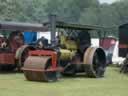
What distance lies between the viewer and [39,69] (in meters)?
14.7

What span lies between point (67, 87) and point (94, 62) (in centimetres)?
377

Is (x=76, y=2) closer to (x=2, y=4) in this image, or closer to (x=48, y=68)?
(x=2, y=4)

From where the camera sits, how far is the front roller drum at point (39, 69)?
48.3 ft

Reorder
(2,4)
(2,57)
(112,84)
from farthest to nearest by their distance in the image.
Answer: (2,4) → (2,57) → (112,84)

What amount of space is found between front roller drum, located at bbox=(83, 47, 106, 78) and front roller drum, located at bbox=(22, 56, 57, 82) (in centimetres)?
181

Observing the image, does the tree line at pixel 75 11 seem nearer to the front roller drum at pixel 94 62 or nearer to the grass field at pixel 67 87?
the front roller drum at pixel 94 62

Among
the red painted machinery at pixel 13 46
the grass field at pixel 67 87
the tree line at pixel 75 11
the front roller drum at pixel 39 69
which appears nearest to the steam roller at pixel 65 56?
the front roller drum at pixel 39 69

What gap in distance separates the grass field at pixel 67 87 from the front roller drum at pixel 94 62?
639 mm

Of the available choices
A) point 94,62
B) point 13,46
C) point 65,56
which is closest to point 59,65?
point 65,56

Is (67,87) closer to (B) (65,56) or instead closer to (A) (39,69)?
(A) (39,69)

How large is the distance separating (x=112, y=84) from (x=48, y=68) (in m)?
1.97

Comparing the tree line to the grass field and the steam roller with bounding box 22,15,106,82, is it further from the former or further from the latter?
the grass field

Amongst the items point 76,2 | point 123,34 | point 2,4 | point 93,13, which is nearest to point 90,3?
point 76,2

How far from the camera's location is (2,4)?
1635 inches
